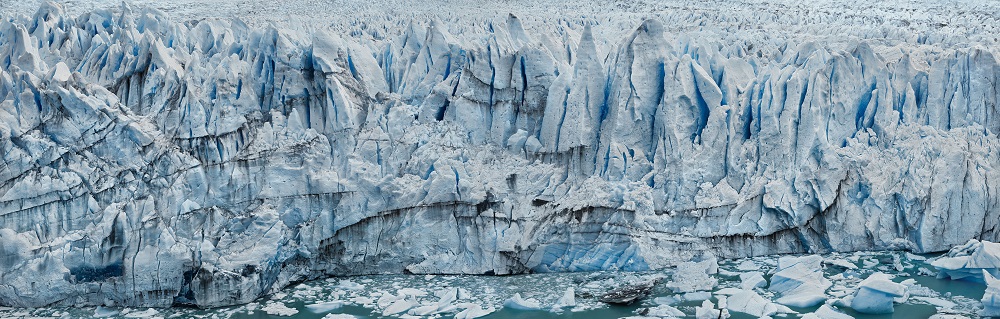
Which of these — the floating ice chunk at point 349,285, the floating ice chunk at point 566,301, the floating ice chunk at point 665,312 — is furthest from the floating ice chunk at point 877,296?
the floating ice chunk at point 349,285

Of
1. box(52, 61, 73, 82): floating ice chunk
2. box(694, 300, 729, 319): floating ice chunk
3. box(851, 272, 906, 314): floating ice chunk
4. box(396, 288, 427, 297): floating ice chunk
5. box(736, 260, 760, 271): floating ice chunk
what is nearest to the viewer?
box(851, 272, 906, 314): floating ice chunk

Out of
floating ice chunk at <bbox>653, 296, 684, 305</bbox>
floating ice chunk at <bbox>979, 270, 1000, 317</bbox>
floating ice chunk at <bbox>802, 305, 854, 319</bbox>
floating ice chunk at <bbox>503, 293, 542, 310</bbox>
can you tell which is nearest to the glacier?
floating ice chunk at <bbox>653, 296, 684, 305</bbox>

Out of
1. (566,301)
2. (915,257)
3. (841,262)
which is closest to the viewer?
(566,301)

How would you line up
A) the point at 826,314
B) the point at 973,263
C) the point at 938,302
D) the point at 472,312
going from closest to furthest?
the point at 826,314
the point at 938,302
the point at 472,312
the point at 973,263

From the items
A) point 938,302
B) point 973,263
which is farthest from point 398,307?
point 973,263

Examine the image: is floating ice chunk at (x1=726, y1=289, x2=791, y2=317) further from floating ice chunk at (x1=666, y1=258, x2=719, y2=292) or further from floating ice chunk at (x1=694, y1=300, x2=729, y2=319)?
floating ice chunk at (x1=666, y1=258, x2=719, y2=292)

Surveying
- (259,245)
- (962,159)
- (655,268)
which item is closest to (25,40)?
(259,245)

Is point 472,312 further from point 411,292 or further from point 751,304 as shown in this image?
point 751,304
